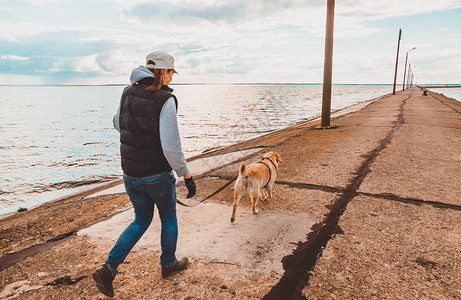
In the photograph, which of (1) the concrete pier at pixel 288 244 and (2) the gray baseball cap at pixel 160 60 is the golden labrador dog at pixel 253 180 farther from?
(2) the gray baseball cap at pixel 160 60

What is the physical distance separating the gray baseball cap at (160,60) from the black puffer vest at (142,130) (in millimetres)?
145

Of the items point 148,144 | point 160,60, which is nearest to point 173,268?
point 148,144

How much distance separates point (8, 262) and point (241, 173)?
3.12 meters

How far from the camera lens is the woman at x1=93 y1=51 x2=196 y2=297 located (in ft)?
7.90

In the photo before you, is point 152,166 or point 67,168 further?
point 67,168

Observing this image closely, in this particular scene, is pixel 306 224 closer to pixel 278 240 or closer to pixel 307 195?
pixel 278 240

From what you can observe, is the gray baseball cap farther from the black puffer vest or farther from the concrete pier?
the concrete pier

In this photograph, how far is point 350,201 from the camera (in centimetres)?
447

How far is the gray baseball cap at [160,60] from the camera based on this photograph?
8.11 feet

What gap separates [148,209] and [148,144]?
0.67 m

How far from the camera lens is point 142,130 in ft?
8.03

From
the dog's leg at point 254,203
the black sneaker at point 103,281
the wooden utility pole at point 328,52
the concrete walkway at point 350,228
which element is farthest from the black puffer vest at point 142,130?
the wooden utility pole at point 328,52

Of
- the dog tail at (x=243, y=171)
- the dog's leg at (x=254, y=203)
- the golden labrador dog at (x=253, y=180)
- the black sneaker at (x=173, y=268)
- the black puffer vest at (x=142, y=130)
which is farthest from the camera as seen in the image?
the dog's leg at (x=254, y=203)

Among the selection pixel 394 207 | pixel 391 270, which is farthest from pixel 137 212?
pixel 394 207
